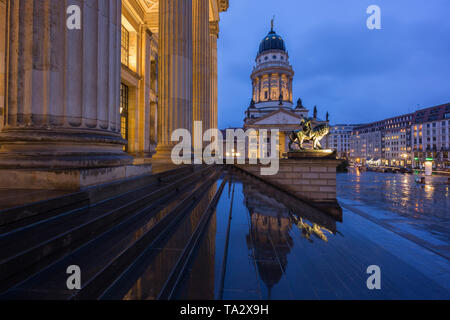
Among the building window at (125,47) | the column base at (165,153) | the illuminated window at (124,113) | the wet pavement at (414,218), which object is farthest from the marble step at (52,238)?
the building window at (125,47)

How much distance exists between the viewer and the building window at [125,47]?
1557 cm

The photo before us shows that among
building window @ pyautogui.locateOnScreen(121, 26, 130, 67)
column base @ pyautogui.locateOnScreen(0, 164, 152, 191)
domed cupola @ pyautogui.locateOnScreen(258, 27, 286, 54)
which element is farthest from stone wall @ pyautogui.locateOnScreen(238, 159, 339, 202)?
domed cupola @ pyautogui.locateOnScreen(258, 27, 286, 54)

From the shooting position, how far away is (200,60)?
13.1 m

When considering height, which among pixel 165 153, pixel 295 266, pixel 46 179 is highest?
pixel 165 153

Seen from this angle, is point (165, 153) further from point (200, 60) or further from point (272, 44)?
point (272, 44)

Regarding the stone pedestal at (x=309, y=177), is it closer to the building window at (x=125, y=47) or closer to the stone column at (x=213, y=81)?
the stone column at (x=213, y=81)

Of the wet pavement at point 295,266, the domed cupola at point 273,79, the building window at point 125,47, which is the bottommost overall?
the wet pavement at point 295,266

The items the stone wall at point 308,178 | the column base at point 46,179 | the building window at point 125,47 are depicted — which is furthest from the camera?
the building window at point 125,47

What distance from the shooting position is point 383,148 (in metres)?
100

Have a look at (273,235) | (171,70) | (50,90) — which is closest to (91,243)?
(50,90)

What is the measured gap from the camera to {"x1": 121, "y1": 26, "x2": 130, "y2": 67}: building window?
613 inches

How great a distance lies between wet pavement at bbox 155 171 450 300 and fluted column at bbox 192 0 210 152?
9.46m

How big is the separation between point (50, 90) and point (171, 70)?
19.8 feet

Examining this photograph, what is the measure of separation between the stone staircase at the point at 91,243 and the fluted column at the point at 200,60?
32.9 feet
